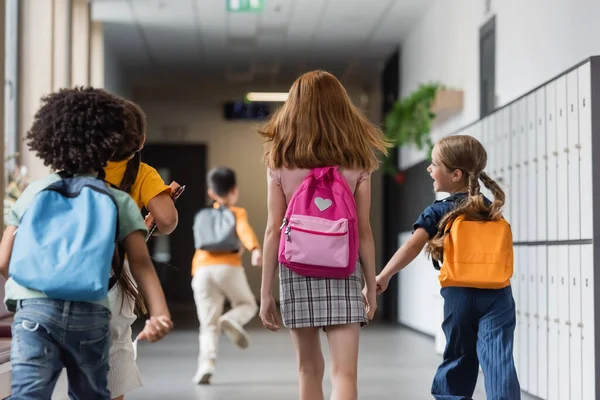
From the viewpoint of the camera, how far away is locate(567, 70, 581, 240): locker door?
4.30 m

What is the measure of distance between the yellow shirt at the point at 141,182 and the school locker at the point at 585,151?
2.09 meters

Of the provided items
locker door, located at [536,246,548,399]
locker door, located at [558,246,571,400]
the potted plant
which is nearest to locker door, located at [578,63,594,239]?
locker door, located at [558,246,571,400]

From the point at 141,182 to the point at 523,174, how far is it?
296cm

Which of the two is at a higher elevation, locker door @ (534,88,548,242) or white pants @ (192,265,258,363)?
locker door @ (534,88,548,242)

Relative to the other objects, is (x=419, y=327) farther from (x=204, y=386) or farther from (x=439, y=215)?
(x=439, y=215)

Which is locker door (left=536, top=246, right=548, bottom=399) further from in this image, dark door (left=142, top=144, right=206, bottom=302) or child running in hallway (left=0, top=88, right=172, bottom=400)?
dark door (left=142, top=144, right=206, bottom=302)

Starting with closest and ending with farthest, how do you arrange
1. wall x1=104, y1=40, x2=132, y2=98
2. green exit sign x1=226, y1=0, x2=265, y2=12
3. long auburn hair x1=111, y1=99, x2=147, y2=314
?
long auburn hair x1=111, y1=99, x2=147, y2=314, green exit sign x1=226, y1=0, x2=265, y2=12, wall x1=104, y1=40, x2=132, y2=98

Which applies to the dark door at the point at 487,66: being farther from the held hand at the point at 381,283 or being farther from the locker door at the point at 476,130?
the held hand at the point at 381,283

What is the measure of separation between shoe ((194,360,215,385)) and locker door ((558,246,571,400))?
6.91 ft

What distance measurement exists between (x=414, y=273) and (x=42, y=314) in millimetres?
8423

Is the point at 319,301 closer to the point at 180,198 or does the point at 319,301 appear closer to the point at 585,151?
the point at 585,151

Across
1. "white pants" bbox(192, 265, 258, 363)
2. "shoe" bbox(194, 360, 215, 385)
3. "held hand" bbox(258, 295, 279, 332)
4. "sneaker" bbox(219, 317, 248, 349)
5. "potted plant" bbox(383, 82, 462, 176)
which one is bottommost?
"shoe" bbox(194, 360, 215, 385)

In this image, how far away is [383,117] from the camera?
43.7ft

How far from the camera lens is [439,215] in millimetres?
3447
